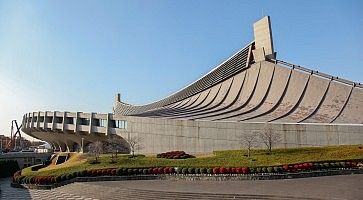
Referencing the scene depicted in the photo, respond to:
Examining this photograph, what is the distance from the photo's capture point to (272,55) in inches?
1656

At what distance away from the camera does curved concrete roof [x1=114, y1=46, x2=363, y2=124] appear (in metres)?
32.3

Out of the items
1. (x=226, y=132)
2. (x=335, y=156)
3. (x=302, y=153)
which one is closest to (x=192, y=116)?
(x=226, y=132)

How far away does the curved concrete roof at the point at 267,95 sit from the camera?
32.3 m

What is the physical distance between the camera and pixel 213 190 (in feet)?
62.3

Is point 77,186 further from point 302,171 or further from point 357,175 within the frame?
point 357,175

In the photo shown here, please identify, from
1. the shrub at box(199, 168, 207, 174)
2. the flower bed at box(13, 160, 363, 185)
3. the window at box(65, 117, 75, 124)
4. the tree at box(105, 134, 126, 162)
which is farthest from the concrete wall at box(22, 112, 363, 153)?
the shrub at box(199, 168, 207, 174)

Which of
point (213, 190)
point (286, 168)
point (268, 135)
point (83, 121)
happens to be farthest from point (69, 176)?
point (83, 121)

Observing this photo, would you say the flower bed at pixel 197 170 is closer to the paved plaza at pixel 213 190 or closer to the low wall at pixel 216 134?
the paved plaza at pixel 213 190

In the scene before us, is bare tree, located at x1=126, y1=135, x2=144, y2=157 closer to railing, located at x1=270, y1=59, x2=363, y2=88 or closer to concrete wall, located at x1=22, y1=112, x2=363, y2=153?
concrete wall, located at x1=22, y1=112, x2=363, y2=153

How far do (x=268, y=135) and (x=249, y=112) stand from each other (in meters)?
6.70

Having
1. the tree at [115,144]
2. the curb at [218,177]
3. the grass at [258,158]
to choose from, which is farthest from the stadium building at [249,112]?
the curb at [218,177]

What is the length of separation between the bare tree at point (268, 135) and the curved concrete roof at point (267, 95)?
175 centimetres

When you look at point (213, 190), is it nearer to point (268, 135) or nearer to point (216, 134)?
point (268, 135)

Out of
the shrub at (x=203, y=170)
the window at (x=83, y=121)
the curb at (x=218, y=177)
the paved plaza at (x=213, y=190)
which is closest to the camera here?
the paved plaza at (x=213, y=190)
